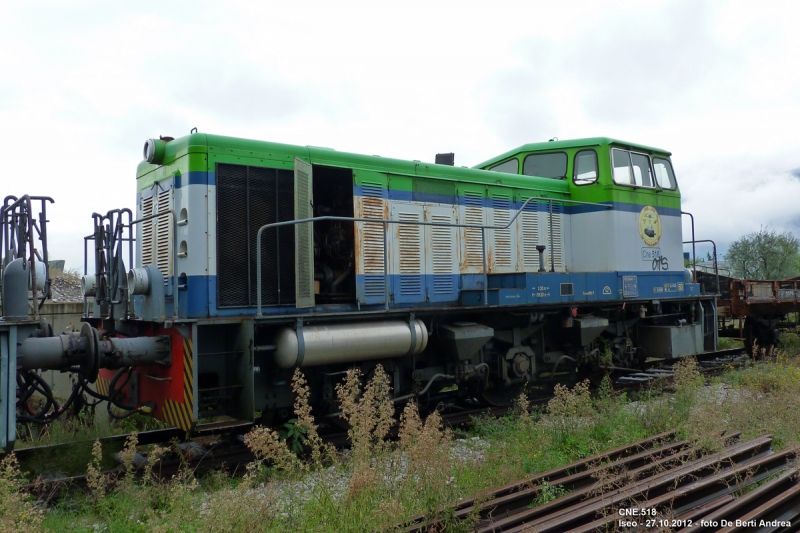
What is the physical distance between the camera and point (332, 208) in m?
7.62

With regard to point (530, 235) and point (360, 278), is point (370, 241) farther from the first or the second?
point (530, 235)

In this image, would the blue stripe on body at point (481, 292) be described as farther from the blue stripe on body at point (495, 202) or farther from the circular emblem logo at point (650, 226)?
the blue stripe on body at point (495, 202)

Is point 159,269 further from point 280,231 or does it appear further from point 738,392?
point 738,392

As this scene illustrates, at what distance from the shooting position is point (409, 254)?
7.91 metres

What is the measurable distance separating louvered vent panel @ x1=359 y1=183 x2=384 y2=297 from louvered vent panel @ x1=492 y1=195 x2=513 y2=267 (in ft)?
6.62

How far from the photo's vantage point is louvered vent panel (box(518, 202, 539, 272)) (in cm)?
923

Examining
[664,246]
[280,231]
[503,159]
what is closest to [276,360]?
[280,231]

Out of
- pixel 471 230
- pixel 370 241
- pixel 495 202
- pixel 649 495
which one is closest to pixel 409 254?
pixel 370 241

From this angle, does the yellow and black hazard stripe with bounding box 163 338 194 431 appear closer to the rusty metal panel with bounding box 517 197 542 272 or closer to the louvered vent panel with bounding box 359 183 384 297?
the louvered vent panel with bounding box 359 183 384 297

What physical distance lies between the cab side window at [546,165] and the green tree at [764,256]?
22136mm

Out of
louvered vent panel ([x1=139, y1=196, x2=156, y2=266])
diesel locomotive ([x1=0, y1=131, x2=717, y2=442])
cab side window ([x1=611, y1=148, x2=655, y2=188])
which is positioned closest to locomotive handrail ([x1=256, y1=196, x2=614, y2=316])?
diesel locomotive ([x1=0, y1=131, x2=717, y2=442])

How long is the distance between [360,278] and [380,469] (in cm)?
316

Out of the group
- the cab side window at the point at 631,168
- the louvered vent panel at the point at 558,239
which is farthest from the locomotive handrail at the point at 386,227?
the cab side window at the point at 631,168

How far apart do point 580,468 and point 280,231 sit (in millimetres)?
3912
